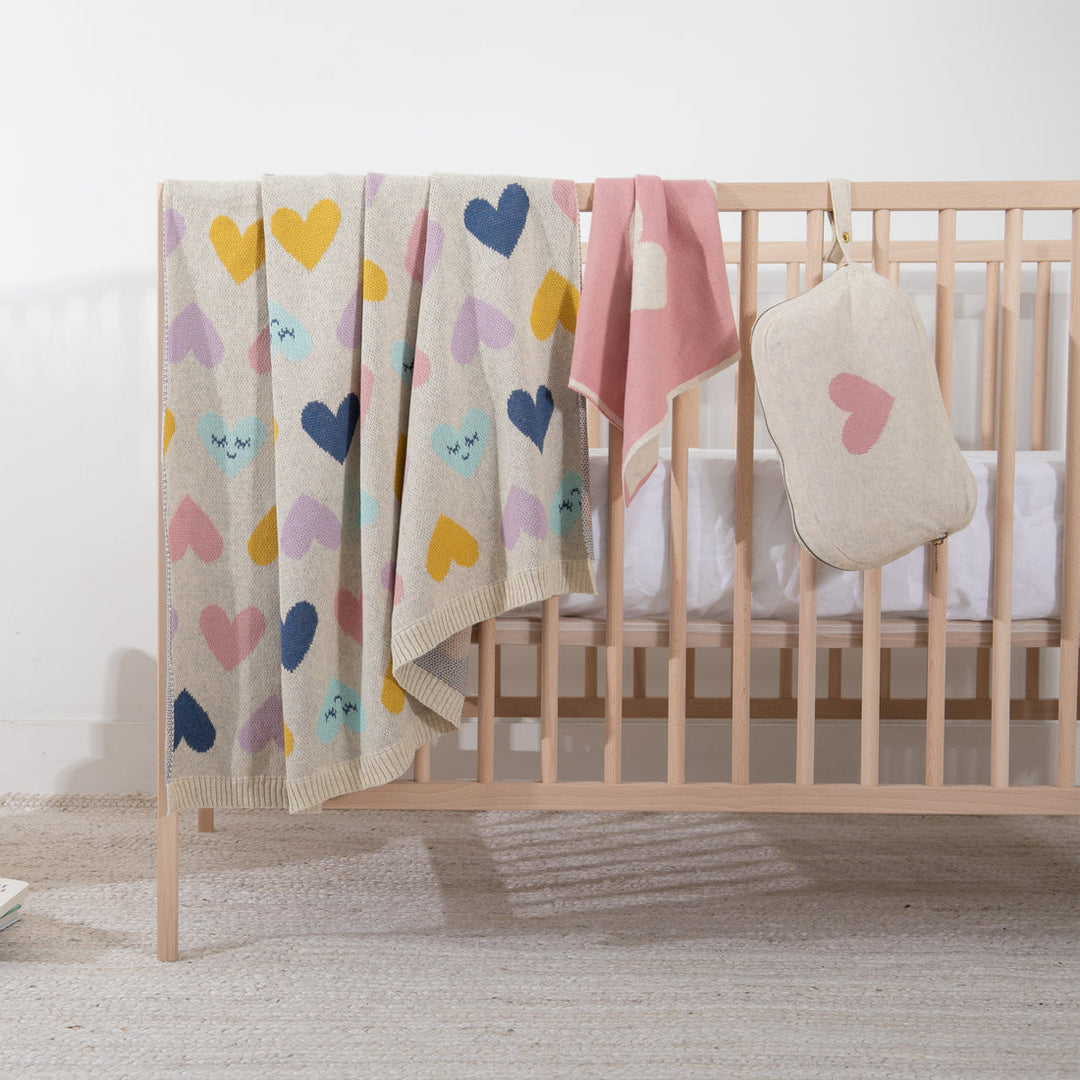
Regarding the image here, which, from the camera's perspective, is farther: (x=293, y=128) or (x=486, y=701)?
(x=293, y=128)

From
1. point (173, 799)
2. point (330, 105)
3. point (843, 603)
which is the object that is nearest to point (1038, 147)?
point (843, 603)

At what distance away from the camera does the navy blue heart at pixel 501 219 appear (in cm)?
93

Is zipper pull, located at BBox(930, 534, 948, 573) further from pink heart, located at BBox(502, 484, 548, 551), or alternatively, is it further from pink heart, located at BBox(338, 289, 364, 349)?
pink heart, located at BBox(338, 289, 364, 349)

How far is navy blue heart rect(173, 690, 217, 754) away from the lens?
0.98 m

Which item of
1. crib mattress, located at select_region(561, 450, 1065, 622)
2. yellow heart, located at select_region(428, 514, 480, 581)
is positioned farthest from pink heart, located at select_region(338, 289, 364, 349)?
crib mattress, located at select_region(561, 450, 1065, 622)

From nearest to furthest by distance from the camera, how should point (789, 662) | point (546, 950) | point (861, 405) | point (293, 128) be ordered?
point (861, 405) < point (546, 950) < point (789, 662) < point (293, 128)

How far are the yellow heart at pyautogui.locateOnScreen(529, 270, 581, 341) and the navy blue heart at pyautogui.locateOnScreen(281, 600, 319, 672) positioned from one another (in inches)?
14.6

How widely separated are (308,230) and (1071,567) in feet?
2.90

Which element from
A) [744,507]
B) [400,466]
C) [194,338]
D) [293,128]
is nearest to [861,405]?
[744,507]

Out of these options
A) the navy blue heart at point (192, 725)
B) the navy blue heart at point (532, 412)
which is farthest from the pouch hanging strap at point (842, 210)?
the navy blue heart at point (192, 725)

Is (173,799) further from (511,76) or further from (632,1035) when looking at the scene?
(511,76)

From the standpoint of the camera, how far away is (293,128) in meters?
1.66

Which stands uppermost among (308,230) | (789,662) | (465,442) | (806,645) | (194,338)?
(308,230)

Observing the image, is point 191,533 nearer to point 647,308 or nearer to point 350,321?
point 350,321
